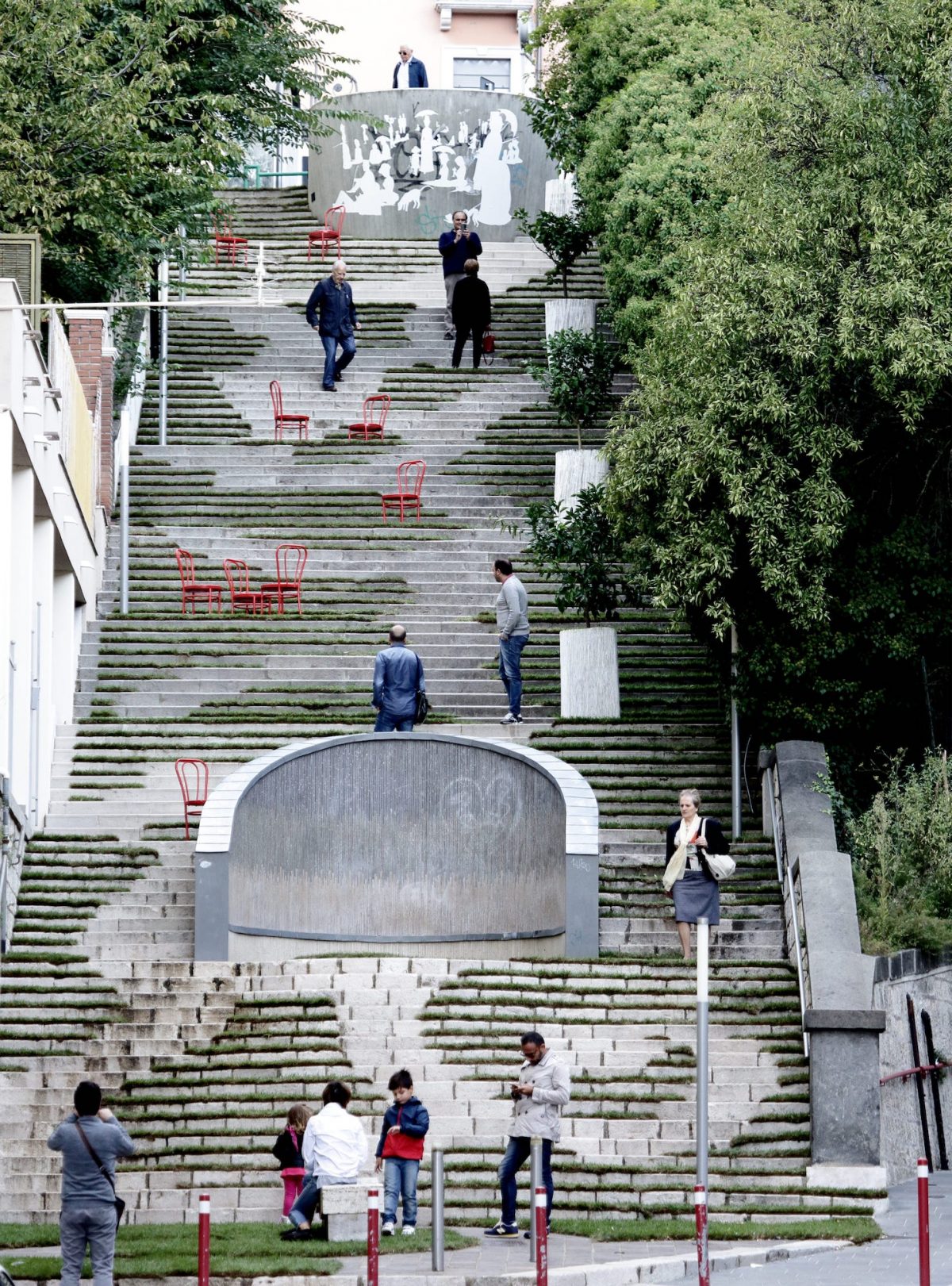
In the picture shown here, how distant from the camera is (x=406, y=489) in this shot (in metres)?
29.8

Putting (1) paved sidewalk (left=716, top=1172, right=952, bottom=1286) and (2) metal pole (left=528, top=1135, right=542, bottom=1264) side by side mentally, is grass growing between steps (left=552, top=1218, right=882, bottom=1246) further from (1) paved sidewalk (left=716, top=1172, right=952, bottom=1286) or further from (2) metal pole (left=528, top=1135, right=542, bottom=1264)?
(2) metal pole (left=528, top=1135, right=542, bottom=1264)

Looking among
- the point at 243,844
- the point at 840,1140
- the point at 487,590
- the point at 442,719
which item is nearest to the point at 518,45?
the point at 487,590

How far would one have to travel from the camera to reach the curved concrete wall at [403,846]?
2144cm

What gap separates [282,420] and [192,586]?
16.0 ft

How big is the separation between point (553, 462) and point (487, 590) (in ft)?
12.0

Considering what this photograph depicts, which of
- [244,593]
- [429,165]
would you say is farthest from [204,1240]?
[429,165]

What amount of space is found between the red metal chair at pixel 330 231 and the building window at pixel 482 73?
10.9 metres

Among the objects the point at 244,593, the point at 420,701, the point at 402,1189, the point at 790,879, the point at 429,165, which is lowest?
the point at 402,1189

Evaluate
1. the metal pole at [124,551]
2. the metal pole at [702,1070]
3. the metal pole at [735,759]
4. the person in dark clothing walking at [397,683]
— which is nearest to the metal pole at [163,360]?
the metal pole at [124,551]

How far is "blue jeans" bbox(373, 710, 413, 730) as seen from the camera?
23.0 meters

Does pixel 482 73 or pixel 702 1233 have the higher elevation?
pixel 482 73

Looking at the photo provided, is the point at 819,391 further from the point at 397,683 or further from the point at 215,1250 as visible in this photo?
the point at 215,1250

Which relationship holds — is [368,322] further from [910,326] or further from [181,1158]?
[181,1158]

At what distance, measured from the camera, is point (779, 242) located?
22078 millimetres
